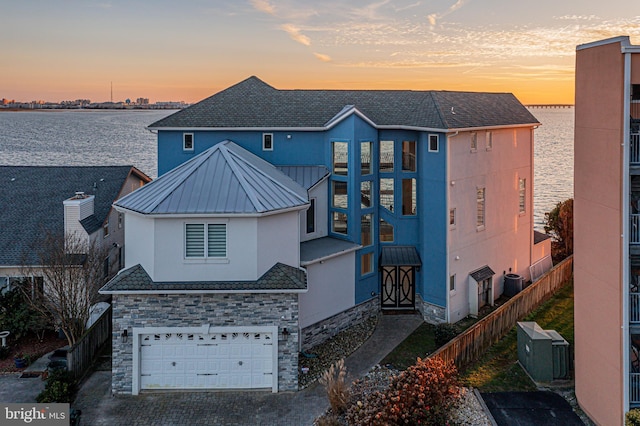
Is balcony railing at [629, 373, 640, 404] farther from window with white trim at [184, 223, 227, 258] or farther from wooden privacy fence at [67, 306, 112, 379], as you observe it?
wooden privacy fence at [67, 306, 112, 379]

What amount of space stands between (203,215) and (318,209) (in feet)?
24.3

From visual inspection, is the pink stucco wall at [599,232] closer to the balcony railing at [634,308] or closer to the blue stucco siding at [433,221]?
the balcony railing at [634,308]

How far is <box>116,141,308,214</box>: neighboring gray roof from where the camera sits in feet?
49.8

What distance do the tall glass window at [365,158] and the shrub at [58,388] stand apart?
13.2m

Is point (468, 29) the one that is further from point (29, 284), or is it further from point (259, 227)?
point (29, 284)

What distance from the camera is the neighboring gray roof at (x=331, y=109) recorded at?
21828mm

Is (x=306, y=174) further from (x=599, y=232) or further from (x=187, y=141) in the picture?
(x=599, y=232)

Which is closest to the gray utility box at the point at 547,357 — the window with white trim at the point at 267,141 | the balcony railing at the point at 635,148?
the balcony railing at the point at 635,148

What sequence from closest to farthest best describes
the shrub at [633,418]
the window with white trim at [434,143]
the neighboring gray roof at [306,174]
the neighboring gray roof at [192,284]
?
1. the shrub at [633,418]
2. the neighboring gray roof at [192,284]
3. the window with white trim at [434,143]
4. the neighboring gray roof at [306,174]

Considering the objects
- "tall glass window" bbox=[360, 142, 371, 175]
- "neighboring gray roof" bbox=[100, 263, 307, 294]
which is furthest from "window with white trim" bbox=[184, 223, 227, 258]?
"tall glass window" bbox=[360, 142, 371, 175]

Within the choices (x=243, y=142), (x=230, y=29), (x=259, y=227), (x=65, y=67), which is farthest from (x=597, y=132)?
(x=65, y=67)

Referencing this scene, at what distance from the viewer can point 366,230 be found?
71.2ft

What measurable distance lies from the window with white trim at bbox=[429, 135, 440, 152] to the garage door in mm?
10640

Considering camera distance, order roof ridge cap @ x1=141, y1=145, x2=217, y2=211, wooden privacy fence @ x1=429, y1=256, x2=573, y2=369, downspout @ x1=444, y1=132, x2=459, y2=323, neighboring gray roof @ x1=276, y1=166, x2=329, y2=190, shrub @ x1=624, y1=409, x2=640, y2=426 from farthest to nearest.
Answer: neighboring gray roof @ x1=276, y1=166, x2=329, y2=190
downspout @ x1=444, y1=132, x2=459, y2=323
wooden privacy fence @ x1=429, y1=256, x2=573, y2=369
roof ridge cap @ x1=141, y1=145, x2=217, y2=211
shrub @ x1=624, y1=409, x2=640, y2=426
